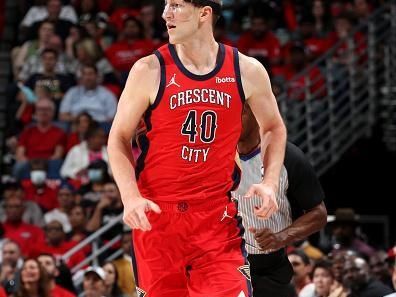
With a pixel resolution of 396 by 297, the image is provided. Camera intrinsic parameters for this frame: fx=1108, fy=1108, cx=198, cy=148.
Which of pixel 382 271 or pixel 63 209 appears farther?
pixel 63 209

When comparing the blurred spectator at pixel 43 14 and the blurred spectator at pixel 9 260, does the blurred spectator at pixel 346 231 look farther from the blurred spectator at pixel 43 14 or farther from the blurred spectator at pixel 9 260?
the blurred spectator at pixel 43 14

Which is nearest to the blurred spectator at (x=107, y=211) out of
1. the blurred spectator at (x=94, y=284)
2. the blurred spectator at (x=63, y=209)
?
the blurred spectator at (x=63, y=209)

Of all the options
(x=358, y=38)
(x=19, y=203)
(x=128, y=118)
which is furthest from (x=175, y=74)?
(x=358, y=38)

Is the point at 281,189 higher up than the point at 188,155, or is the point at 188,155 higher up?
the point at 188,155

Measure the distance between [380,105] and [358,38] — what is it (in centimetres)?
122

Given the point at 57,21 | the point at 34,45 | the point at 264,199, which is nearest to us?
the point at 264,199

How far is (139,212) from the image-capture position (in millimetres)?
5121

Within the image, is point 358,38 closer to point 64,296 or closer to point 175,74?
point 64,296

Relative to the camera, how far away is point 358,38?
15.3 m

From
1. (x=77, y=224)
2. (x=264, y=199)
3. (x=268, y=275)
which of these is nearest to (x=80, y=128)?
(x=77, y=224)

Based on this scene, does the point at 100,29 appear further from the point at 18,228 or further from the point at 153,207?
the point at 153,207

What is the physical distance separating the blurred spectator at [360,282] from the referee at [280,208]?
1480 mm

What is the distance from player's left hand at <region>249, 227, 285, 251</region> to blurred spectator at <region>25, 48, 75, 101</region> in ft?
28.8

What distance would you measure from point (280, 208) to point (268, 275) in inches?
16.7
